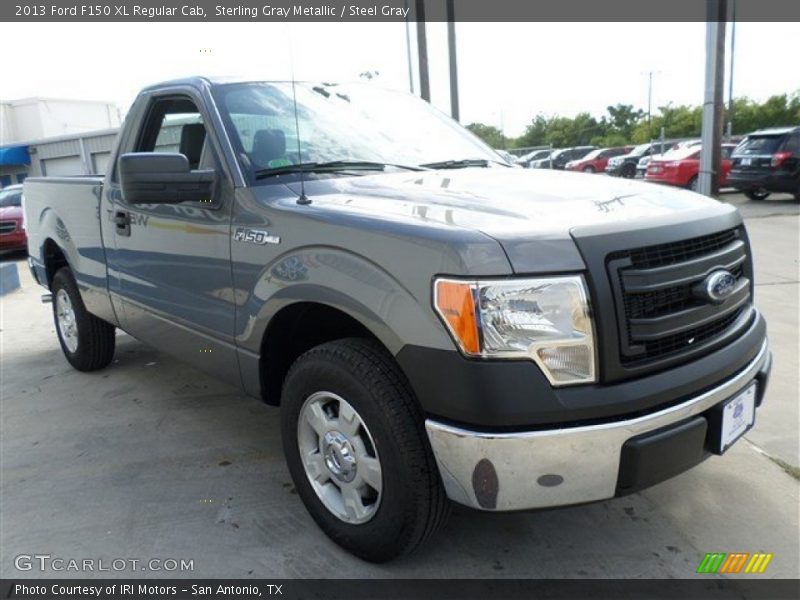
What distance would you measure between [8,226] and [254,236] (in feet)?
41.4

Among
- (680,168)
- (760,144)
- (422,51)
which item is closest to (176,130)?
(422,51)

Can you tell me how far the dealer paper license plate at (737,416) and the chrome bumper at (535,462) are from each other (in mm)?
333

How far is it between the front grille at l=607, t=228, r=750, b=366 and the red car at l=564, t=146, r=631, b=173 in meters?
29.3

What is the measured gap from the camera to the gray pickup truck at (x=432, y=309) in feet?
6.60

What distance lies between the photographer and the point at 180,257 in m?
3.32

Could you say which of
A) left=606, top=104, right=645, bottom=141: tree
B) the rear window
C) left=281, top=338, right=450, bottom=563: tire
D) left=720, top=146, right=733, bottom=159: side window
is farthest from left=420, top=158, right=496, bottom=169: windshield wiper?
left=606, top=104, right=645, bottom=141: tree

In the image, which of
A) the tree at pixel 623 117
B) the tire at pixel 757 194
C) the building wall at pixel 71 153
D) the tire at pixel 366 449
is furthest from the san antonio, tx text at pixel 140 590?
the tree at pixel 623 117

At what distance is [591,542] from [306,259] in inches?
62.7

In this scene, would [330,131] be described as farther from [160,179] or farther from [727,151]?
[727,151]

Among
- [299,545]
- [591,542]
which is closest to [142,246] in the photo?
[299,545]

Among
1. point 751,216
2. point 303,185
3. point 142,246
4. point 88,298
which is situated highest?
point 303,185

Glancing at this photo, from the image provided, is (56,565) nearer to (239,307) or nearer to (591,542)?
(239,307)

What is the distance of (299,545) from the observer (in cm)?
274

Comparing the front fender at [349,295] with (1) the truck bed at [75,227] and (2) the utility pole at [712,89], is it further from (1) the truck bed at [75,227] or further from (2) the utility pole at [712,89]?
(2) the utility pole at [712,89]
